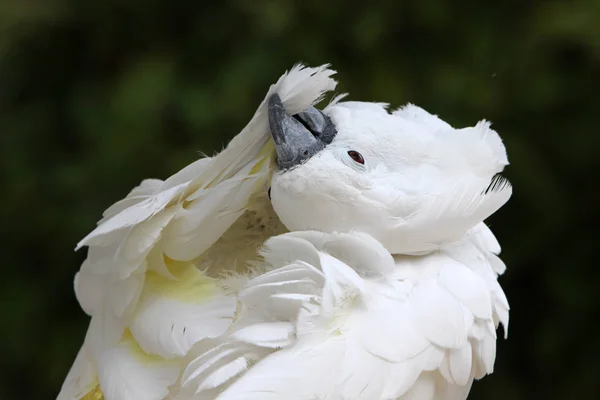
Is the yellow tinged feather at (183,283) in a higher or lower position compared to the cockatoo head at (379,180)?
lower

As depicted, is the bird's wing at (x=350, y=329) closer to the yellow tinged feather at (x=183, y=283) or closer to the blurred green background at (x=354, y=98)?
the yellow tinged feather at (x=183, y=283)

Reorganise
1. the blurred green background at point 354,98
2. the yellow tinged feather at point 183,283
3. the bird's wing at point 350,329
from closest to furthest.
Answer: the bird's wing at point 350,329, the yellow tinged feather at point 183,283, the blurred green background at point 354,98

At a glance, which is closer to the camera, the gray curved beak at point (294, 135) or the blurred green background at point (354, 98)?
the gray curved beak at point (294, 135)

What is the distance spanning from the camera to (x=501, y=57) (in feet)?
4.80

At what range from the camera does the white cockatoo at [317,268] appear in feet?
2.25

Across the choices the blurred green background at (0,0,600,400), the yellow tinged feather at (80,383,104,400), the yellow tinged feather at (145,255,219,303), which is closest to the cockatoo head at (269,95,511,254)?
the yellow tinged feather at (145,255,219,303)

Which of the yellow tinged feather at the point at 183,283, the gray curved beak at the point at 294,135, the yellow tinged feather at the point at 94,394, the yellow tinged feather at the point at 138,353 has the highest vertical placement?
the gray curved beak at the point at 294,135

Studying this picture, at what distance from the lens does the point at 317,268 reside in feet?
2.36

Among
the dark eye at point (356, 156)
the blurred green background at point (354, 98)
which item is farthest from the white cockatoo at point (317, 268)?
the blurred green background at point (354, 98)

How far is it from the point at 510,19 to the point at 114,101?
0.78 meters

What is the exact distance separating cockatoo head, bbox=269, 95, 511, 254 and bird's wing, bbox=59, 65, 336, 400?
0.04 metres

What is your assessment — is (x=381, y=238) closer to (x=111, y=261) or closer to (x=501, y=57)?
(x=111, y=261)

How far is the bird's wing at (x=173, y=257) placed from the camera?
0.74m

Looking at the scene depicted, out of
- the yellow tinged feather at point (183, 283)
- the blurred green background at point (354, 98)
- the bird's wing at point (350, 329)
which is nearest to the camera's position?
the bird's wing at point (350, 329)
